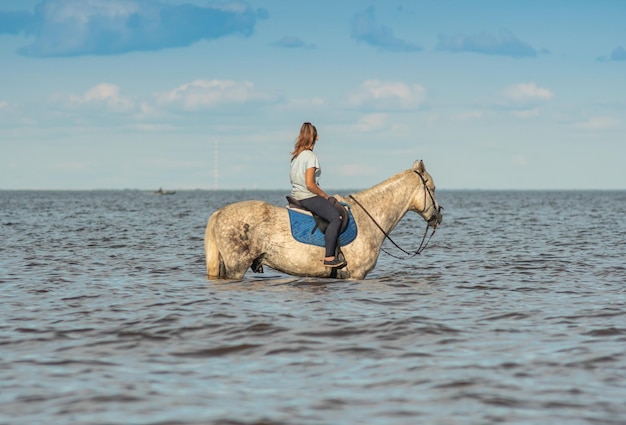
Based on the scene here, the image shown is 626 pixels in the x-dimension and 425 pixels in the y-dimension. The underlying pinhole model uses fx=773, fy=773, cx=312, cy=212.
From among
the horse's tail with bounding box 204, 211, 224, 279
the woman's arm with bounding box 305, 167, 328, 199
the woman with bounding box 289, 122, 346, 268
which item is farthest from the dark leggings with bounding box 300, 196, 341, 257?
the horse's tail with bounding box 204, 211, 224, 279

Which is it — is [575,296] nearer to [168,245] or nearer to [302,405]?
[302,405]

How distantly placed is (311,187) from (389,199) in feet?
7.20

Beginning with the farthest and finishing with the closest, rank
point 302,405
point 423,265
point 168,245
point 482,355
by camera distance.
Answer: point 168,245
point 423,265
point 482,355
point 302,405

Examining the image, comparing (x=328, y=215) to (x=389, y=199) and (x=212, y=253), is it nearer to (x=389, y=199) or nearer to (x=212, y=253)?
(x=389, y=199)

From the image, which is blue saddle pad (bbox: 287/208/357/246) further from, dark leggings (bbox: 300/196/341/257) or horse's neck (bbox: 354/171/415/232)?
horse's neck (bbox: 354/171/415/232)

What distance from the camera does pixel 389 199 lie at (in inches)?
599

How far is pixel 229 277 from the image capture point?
1471 centimetres

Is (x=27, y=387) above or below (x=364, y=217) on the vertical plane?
below

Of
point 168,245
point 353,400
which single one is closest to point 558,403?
point 353,400

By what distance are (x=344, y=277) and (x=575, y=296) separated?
418 cm

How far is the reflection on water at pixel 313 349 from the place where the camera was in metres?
6.89

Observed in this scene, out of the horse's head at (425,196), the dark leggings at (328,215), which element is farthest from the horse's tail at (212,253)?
the horse's head at (425,196)

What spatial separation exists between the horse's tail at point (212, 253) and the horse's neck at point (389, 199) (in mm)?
2851

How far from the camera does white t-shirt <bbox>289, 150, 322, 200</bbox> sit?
1362 centimetres
